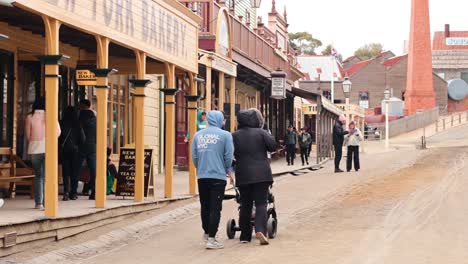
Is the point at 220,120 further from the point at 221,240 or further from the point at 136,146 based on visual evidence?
the point at 136,146

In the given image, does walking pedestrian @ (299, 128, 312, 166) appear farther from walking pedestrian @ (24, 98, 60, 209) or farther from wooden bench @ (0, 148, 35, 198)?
walking pedestrian @ (24, 98, 60, 209)

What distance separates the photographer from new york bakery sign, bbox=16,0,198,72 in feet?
40.9

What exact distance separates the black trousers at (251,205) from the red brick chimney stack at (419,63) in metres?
69.3

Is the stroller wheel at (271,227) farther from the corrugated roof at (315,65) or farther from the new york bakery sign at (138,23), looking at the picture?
the corrugated roof at (315,65)

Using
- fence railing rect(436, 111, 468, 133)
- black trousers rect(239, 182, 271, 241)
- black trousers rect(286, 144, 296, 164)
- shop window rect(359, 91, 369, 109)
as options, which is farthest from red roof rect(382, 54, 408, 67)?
black trousers rect(239, 182, 271, 241)

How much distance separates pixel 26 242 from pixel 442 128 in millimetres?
65264

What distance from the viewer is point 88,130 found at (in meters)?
15.8

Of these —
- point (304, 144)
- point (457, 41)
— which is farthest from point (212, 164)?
point (457, 41)

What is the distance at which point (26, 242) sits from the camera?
11242 millimetres

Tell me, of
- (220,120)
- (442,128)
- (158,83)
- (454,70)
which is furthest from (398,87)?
(220,120)

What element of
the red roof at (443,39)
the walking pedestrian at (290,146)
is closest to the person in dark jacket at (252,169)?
the walking pedestrian at (290,146)

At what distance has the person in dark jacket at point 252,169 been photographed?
12.0 m

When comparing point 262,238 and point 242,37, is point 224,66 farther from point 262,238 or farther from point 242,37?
point 262,238

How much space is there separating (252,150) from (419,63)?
2784 inches
